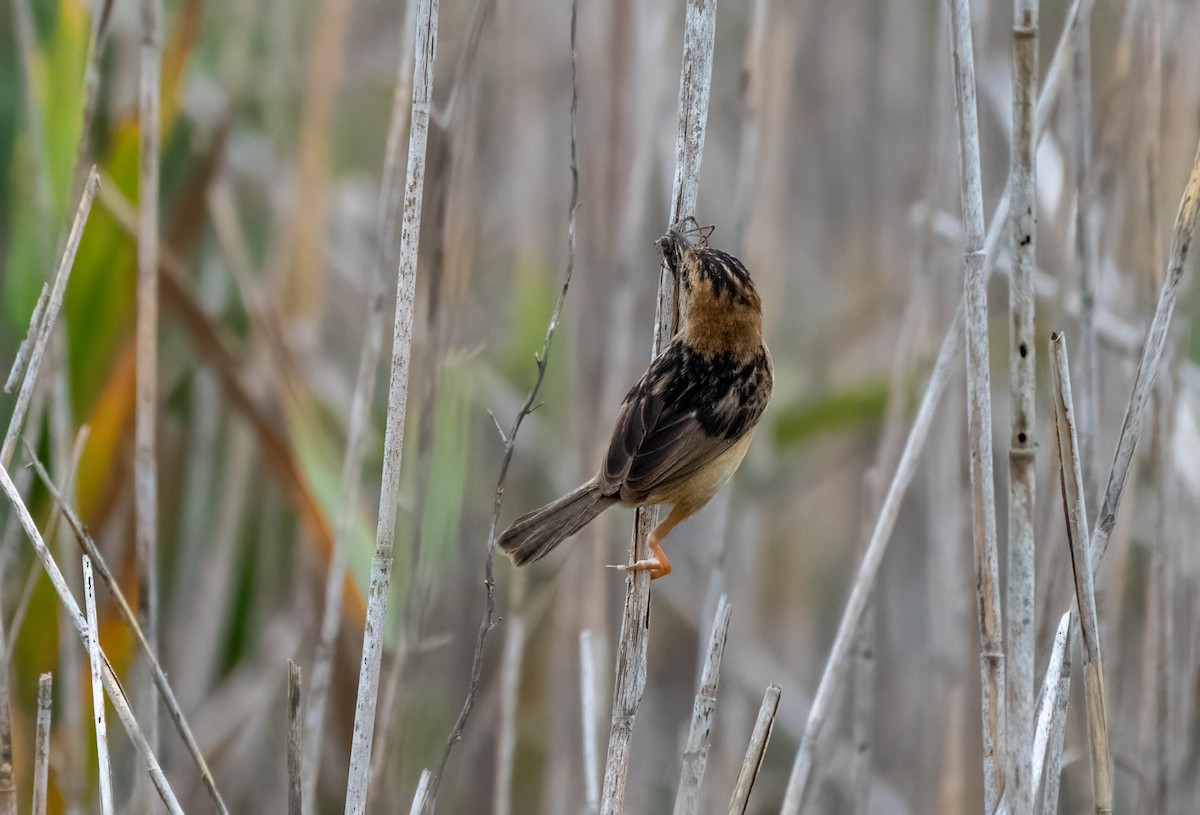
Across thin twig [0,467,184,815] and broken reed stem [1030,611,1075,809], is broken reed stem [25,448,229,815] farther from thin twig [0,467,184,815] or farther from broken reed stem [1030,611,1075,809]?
broken reed stem [1030,611,1075,809]

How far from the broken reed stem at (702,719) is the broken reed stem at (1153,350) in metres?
0.67

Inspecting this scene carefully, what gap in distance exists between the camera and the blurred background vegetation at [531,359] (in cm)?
290

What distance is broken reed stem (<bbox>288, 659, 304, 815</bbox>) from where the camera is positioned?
195 cm

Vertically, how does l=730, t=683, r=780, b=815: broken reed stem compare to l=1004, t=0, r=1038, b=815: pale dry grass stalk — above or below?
below

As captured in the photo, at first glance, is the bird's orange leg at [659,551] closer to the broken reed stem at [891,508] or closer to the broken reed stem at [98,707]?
the broken reed stem at [891,508]

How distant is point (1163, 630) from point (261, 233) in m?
2.84

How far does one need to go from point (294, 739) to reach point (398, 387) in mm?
603

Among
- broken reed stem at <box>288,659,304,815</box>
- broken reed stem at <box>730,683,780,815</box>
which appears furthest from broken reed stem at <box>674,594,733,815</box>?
broken reed stem at <box>288,659,304,815</box>

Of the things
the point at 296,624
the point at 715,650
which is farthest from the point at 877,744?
the point at 715,650

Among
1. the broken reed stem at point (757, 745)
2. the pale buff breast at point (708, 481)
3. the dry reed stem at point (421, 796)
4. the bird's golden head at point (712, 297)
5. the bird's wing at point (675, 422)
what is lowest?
the dry reed stem at point (421, 796)

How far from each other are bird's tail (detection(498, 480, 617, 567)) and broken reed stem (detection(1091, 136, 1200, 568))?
105cm

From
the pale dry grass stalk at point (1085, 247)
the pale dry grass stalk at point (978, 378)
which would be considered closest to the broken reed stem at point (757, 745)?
the pale dry grass stalk at point (978, 378)

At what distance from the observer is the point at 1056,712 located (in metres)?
2.14

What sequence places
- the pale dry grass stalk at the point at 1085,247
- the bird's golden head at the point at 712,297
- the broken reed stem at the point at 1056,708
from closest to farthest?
the broken reed stem at the point at 1056,708, the bird's golden head at the point at 712,297, the pale dry grass stalk at the point at 1085,247
